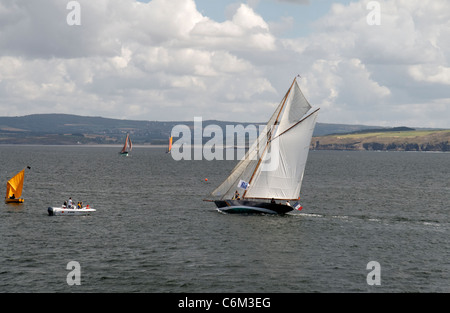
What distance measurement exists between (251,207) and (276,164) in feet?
25.4

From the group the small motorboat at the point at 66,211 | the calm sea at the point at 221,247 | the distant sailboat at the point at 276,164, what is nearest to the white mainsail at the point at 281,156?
the distant sailboat at the point at 276,164

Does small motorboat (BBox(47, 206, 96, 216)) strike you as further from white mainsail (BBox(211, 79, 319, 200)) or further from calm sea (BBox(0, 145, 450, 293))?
white mainsail (BBox(211, 79, 319, 200))

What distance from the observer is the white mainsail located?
76.8m

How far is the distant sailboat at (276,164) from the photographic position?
3024 inches

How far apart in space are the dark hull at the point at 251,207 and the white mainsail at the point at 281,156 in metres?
1.17

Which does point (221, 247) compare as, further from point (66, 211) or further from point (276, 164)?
point (66, 211)

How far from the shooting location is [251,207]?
8006 centimetres

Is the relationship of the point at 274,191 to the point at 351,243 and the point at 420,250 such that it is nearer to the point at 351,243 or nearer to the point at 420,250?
the point at 351,243

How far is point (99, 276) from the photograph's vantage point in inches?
1818

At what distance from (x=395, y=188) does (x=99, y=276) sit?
9595cm

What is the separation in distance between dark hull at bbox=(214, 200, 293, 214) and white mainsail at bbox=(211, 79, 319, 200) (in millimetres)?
1171

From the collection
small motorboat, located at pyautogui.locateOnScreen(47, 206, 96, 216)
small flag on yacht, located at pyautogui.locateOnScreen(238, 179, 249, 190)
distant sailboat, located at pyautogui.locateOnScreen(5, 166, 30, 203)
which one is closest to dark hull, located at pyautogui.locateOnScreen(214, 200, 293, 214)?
small flag on yacht, located at pyautogui.locateOnScreen(238, 179, 249, 190)
